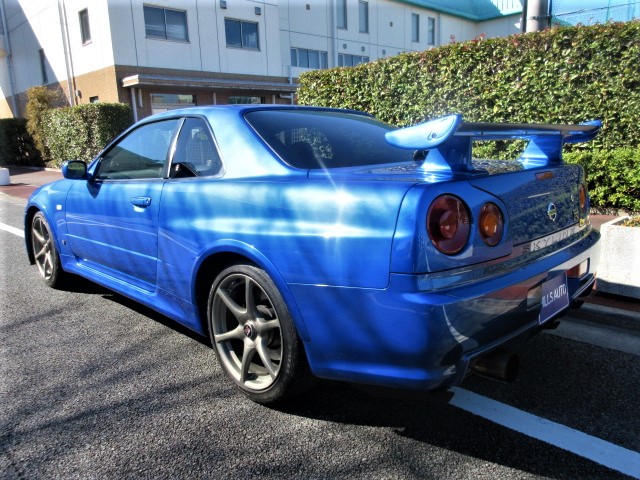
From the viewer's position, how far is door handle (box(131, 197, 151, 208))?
322 cm

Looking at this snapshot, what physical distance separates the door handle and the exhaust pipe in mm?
2120

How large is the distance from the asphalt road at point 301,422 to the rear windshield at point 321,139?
1.23 metres

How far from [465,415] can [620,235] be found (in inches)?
87.3

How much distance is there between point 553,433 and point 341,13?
94.5ft

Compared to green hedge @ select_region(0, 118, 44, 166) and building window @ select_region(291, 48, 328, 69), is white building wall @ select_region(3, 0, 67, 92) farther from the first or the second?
building window @ select_region(291, 48, 328, 69)

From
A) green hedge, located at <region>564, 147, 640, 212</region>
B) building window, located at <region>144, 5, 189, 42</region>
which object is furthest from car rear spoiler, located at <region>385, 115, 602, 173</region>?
building window, located at <region>144, 5, 189, 42</region>

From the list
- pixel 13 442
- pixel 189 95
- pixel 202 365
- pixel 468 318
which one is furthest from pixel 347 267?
pixel 189 95

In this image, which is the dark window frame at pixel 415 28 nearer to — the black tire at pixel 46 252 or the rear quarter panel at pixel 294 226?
the black tire at pixel 46 252

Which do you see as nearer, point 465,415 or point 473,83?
point 465,415

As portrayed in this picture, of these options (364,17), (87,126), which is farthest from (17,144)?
(364,17)

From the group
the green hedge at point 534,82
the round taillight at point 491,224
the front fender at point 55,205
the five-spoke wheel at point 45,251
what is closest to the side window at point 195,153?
the round taillight at point 491,224

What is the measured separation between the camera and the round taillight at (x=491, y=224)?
218cm

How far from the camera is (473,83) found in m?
7.54

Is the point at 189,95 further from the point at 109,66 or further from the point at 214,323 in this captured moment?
the point at 214,323
